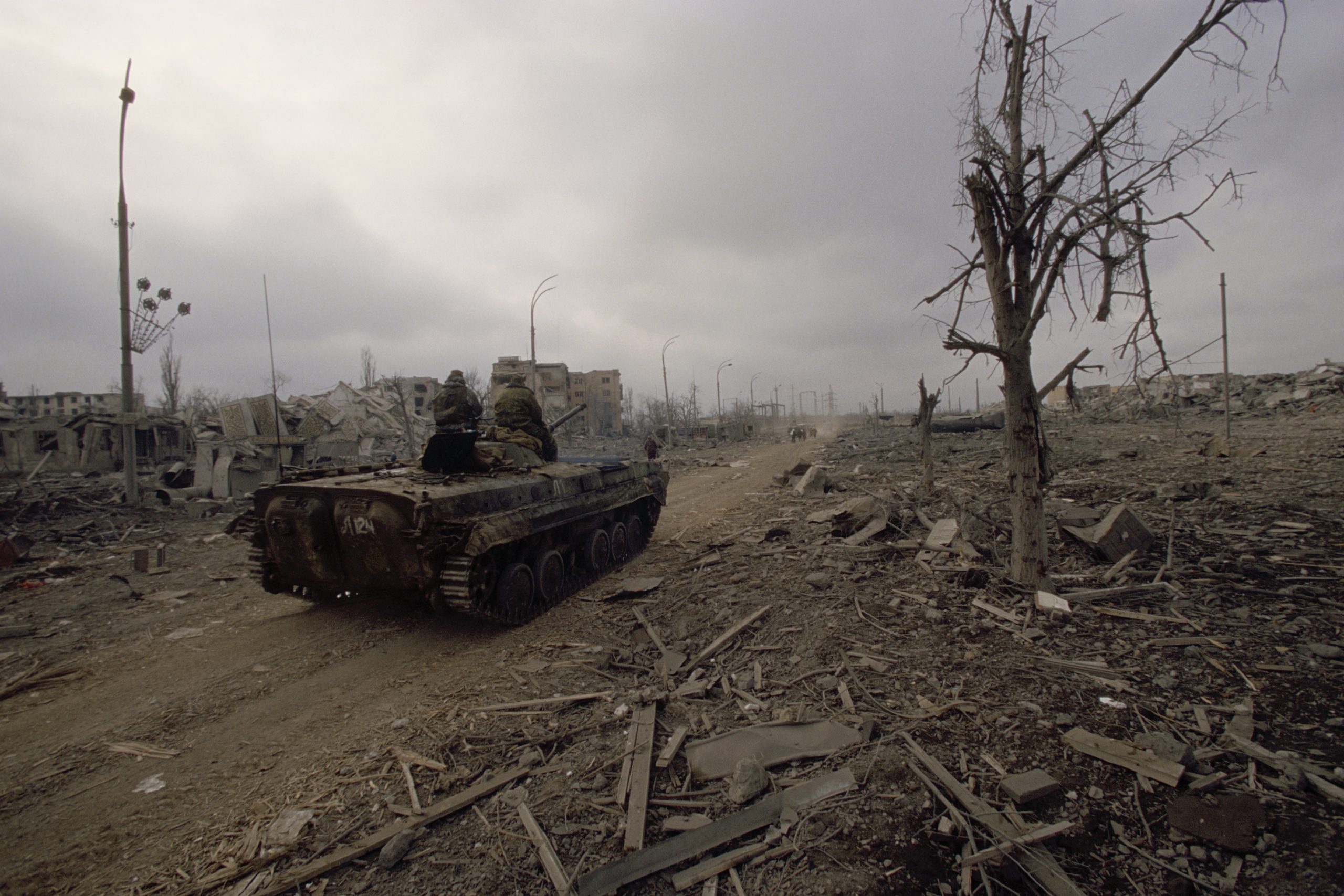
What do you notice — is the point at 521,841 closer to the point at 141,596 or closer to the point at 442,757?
the point at 442,757

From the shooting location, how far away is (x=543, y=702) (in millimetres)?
4922

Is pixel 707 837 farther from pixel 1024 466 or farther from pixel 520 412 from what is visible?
pixel 520 412

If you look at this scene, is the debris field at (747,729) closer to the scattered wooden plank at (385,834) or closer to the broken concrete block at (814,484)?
the scattered wooden plank at (385,834)

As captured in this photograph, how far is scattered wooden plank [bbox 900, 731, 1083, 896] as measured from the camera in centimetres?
273

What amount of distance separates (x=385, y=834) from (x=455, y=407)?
516 cm

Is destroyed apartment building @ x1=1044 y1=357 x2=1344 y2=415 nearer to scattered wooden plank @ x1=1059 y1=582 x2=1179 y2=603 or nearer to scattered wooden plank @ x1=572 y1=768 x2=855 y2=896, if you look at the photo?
scattered wooden plank @ x1=1059 y1=582 x2=1179 y2=603

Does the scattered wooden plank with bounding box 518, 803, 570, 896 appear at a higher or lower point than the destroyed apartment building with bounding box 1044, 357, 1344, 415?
lower

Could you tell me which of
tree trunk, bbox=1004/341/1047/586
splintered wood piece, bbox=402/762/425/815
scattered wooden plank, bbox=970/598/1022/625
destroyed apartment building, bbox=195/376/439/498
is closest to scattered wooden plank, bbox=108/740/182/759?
splintered wood piece, bbox=402/762/425/815

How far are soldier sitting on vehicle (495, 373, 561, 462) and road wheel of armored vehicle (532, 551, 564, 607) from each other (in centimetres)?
202

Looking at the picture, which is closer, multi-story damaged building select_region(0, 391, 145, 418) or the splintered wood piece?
the splintered wood piece

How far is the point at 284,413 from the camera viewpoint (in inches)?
1013

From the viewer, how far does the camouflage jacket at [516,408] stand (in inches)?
365

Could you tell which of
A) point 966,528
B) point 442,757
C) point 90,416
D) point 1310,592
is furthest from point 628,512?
point 90,416

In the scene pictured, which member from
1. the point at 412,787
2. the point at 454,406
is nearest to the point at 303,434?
the point at 454,406
